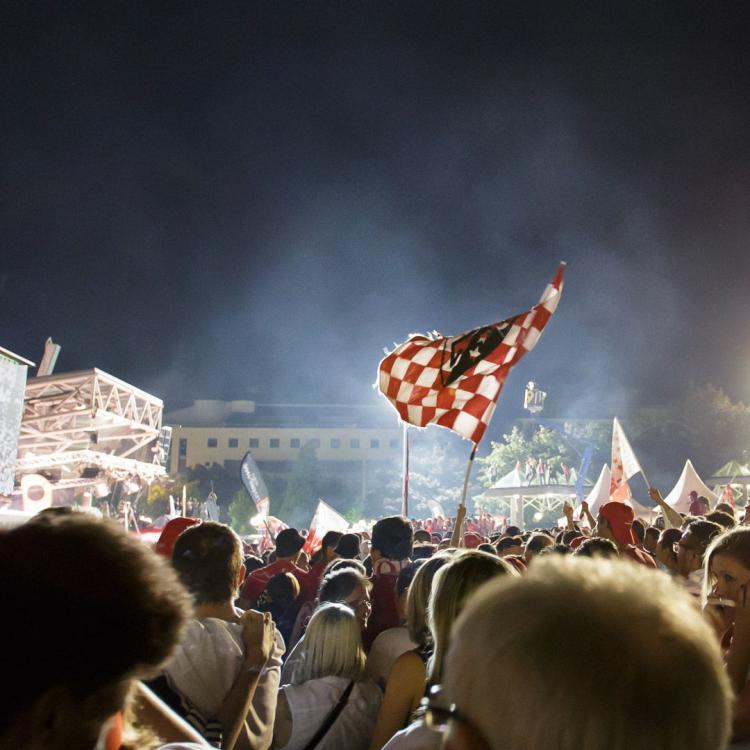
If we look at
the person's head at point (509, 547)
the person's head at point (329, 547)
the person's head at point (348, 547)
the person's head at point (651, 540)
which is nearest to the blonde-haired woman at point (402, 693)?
the person's head at point (348, 547)

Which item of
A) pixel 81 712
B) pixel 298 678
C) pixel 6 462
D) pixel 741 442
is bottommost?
pixel 298 678

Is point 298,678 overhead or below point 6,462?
below

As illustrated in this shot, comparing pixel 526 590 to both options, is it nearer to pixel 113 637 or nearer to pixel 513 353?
pixel 113 637

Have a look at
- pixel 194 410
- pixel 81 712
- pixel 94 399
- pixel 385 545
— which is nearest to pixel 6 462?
pixel 94 399

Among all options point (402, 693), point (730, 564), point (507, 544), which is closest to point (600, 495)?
point (507, 544)

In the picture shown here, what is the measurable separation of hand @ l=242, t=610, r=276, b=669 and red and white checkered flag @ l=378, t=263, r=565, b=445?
3.96m

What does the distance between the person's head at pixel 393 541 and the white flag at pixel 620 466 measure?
8.25 m

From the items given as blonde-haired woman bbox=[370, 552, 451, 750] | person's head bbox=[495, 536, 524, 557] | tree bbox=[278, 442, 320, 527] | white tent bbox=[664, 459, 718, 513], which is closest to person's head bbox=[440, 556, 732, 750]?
blonde-haired woman bbox=[370, 552, 451, 750]

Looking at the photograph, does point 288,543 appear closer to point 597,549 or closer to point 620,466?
point 597,549

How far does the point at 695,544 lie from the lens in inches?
209

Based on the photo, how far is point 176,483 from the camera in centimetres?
6322

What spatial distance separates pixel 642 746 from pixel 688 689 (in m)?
0.11

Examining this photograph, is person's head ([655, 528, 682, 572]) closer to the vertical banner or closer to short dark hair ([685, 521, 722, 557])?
short dark hair ([685, 521, 722, 557])

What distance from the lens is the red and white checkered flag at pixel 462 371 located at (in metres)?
7.23
